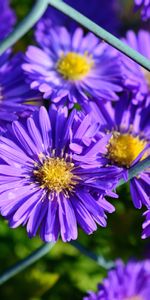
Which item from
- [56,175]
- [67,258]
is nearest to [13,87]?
[56,175]

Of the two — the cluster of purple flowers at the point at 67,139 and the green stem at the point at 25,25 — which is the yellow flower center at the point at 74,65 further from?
the green stem at the point at 25,25

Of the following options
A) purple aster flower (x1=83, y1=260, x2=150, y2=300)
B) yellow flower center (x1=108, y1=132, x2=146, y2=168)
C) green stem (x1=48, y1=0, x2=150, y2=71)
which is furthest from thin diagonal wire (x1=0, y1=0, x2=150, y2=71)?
purple aster flower (x1=83, y1=260, x2=150, y2=300)

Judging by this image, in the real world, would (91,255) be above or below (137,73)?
below

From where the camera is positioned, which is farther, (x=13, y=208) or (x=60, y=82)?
(x=60, y=82)

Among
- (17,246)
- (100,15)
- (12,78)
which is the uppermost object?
(100,15)

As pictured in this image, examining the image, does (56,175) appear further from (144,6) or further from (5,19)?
(5,19)

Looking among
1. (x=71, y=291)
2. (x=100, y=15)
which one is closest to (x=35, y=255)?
(x=71, y=291)

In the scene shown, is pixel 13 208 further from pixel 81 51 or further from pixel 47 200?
pixel 81 51

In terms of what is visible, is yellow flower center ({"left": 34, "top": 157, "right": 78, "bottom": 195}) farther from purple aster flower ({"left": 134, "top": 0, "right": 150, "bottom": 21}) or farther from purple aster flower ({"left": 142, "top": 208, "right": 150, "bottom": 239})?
purple aster flower ({"left": 134, "top": 0, "right": 150, "bottom": 21})
